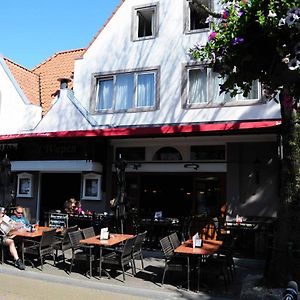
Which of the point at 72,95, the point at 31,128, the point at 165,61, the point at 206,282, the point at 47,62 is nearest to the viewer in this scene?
the point at 206,282

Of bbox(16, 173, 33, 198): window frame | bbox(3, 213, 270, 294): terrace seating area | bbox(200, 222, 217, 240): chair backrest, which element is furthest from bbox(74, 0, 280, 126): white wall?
bbox(3, 213, 270, 294): terrace seating area

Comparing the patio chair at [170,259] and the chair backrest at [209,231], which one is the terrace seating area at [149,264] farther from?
the chair backrest at [209,231]

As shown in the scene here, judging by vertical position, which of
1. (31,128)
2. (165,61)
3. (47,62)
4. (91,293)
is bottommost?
(91,293)

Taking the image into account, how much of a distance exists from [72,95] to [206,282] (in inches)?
386

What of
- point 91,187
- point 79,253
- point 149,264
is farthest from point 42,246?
point 91,187

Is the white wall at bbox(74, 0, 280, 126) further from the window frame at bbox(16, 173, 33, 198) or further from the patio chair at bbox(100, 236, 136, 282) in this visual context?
the patio chair at bbox(100, 236, 136, 282)

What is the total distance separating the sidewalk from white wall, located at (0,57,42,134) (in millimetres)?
8616

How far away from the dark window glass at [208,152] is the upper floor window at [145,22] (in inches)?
187

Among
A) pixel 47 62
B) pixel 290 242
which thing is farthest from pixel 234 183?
pixel 47 62

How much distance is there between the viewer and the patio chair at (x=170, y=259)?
8492 mm

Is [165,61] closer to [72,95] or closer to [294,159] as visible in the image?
[72,95]

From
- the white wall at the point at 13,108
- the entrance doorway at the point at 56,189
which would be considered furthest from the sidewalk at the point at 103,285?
the white wall at the point at 13,108

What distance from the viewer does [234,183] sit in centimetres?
Answer: 1287

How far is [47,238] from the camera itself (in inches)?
398
